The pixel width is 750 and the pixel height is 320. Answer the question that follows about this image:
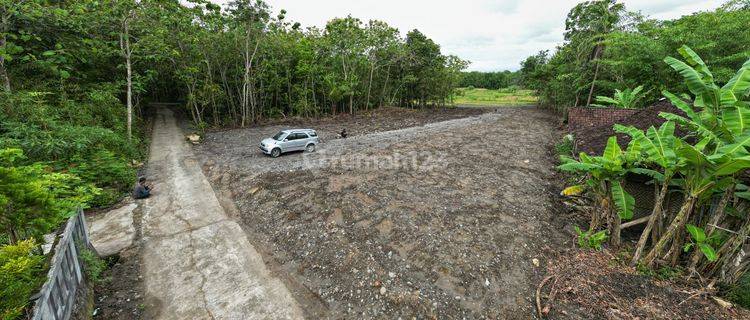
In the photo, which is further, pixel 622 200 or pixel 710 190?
pixel 622 200

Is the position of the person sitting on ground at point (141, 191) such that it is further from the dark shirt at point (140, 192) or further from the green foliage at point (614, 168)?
the green foliage at point (614, 168)

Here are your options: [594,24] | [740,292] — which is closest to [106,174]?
[740,292]

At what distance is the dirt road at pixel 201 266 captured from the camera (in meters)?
5.45

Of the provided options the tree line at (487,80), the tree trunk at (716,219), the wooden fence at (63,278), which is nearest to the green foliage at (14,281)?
the wooden fence at (63,278)

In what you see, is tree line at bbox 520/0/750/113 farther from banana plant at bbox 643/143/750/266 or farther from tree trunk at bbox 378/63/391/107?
tree trunk at bbox 378/63/391/107

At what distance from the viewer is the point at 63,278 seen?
4551 mm

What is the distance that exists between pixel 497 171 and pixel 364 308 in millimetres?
9679

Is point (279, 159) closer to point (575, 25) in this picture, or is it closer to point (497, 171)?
point (497, 171)

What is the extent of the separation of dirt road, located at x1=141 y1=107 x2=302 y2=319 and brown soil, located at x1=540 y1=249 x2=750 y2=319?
5366 millimetres

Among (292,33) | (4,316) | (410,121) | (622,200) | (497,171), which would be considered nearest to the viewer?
(4,316)

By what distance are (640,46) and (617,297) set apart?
17.8 meters

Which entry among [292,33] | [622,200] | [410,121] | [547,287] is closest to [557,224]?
[622,200]

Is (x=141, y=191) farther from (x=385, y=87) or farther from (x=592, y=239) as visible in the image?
(x=385, y=87)

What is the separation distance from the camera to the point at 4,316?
317 cm
